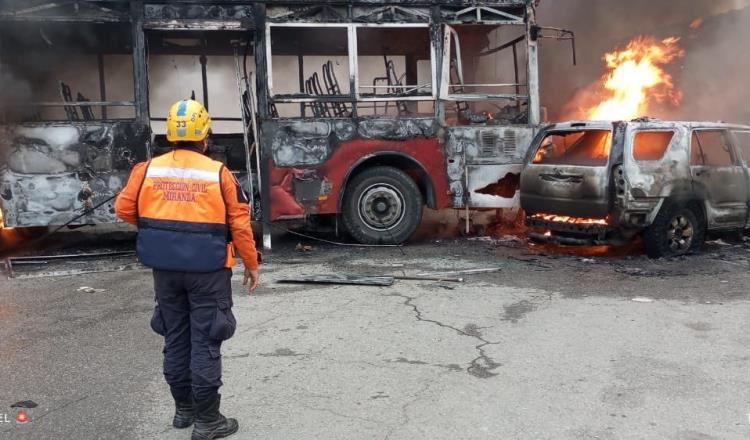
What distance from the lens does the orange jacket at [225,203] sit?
3010 mm

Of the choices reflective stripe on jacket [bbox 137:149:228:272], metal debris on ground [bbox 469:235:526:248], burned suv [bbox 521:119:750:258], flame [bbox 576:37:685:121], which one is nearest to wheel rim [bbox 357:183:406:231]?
metal debris on ground [bbox 469:235:526:248]

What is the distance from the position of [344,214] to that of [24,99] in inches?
164

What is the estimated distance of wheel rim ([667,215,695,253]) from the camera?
7.30m

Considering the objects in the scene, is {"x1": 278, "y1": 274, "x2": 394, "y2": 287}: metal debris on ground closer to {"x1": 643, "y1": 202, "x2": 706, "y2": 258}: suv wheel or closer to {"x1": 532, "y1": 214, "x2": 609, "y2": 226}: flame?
{"x1": 532, "y1": 214, "x2": 609, "y2": 226}: flame

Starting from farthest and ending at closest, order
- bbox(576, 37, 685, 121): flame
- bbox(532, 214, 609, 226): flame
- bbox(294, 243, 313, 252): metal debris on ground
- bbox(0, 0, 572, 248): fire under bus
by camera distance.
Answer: bbox(576, 37, 685, 121): flame → bbox(294, 243, 313, 252): metal debris on ground → bbox(0, 0, 572, 248): fire under bus → bbox(532, 214, 609, 226): flame

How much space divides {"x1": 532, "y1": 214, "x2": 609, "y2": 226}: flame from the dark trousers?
5.15 meters

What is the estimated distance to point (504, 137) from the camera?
8531mm

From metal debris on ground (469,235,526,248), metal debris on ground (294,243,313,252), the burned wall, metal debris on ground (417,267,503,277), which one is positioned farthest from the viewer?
metal debris on ground (469,235,526,248)

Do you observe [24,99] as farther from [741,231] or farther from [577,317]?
[741,231]

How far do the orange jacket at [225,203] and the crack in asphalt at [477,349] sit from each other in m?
1.68

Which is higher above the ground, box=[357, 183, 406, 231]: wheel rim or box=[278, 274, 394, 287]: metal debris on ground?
box=[357, 183, 406, 231]: wheel rim

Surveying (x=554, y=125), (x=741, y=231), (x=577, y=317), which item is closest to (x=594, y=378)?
(x=577, y=317)

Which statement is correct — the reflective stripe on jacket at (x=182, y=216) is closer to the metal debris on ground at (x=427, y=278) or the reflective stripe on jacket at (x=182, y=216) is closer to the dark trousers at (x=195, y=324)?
the dark trousers at (x=195, y=324)

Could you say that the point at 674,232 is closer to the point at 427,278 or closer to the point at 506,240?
the point at 506,240
